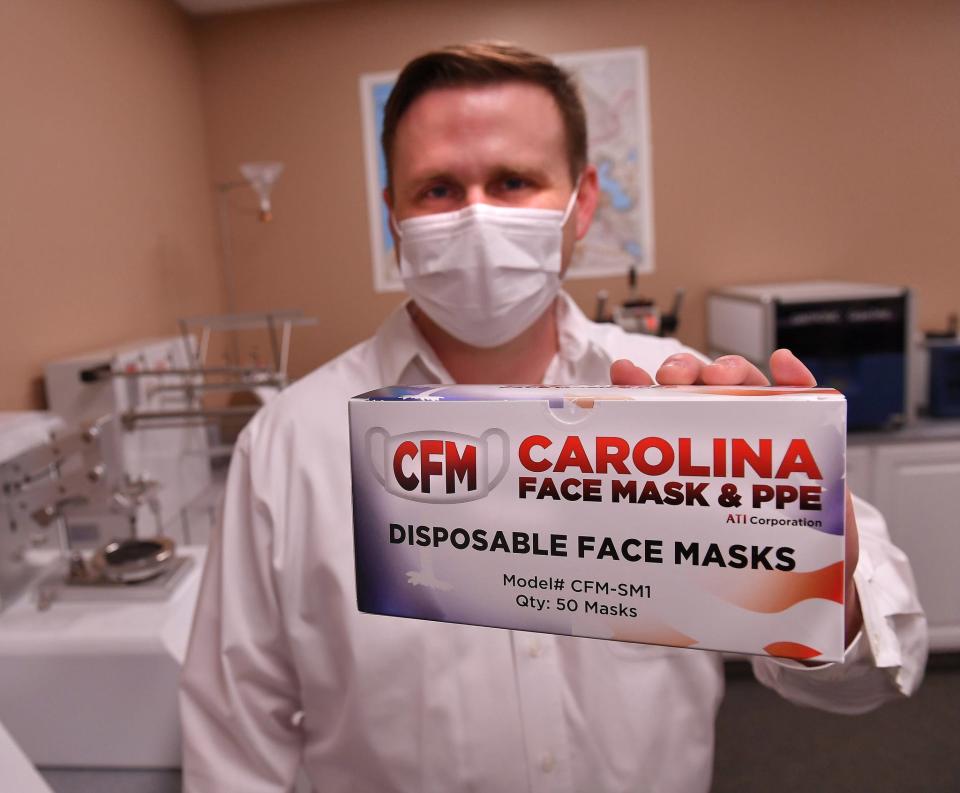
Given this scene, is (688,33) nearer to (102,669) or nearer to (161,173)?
(161,173)

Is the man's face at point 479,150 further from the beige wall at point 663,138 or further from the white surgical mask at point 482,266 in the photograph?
the beige wall at point 663,138

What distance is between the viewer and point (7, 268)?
68.3 inches

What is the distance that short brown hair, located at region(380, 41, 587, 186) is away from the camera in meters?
0.84

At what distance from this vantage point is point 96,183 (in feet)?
7.09

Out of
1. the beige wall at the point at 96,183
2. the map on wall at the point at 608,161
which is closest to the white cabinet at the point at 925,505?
the map on wall at the point at 608,161

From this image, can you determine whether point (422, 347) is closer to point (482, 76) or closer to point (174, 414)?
point (482, 76)

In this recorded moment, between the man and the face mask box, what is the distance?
38cm

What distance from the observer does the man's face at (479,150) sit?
0.83 metres

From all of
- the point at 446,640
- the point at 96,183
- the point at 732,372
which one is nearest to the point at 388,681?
the point at 446,640

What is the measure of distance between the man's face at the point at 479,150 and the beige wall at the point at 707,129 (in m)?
2.10

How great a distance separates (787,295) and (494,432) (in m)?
2.22

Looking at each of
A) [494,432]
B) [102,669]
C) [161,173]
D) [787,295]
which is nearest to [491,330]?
[494,432]

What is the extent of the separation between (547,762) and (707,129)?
2.67 meters

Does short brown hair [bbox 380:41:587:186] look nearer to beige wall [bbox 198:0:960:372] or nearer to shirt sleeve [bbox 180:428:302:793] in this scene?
shirt sleeve [bbox 180:428:302:793]
